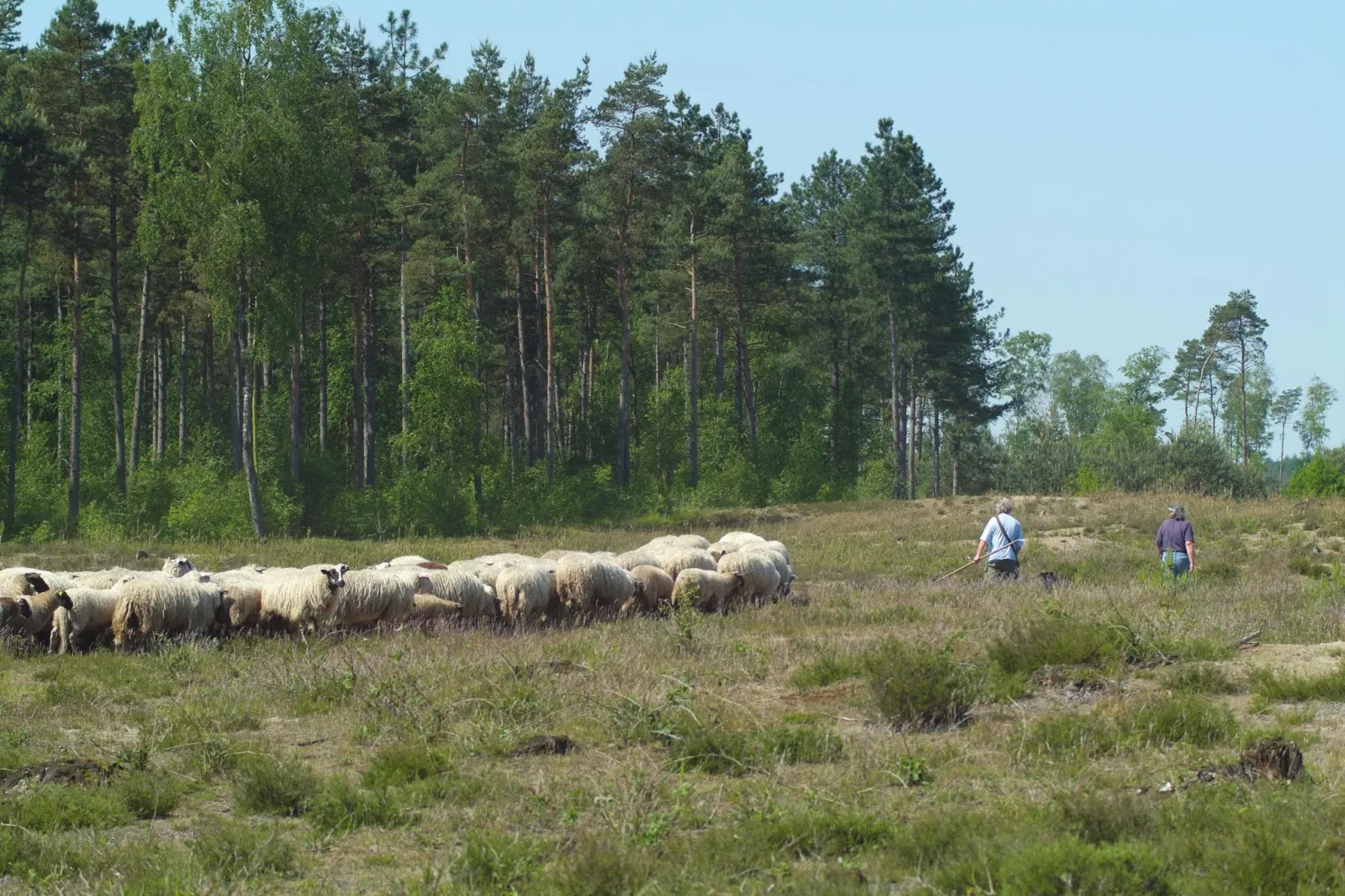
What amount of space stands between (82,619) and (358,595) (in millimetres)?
3134

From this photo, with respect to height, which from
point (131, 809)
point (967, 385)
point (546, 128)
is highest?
point (546, 128)

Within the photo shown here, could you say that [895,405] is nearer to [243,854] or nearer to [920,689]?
[920,689]

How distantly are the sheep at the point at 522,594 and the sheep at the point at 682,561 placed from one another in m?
2.55

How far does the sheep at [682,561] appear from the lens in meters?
21.0

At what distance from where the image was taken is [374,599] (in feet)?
56.0

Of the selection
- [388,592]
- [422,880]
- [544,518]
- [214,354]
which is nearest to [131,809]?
[422,880]

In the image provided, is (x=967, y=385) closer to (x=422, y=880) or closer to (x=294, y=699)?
(x=294, y=699)

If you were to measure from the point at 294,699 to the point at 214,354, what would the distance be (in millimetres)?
57596

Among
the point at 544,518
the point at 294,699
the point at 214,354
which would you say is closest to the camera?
the point at 294,699

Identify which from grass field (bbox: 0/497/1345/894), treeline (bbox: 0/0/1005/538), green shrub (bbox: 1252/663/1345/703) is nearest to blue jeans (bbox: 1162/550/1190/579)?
grass field (bbox: 0/497/1345/894)

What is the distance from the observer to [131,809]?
8609 mm

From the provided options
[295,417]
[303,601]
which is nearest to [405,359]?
[295,417]

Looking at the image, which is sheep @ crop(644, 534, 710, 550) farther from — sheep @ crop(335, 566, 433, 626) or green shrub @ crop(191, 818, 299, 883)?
green shrub @ crop(191, 818, 299, 883)

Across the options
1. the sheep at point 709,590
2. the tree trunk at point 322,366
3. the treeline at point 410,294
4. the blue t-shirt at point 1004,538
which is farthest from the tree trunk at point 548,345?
the blue t-shirt at point 1004,538
